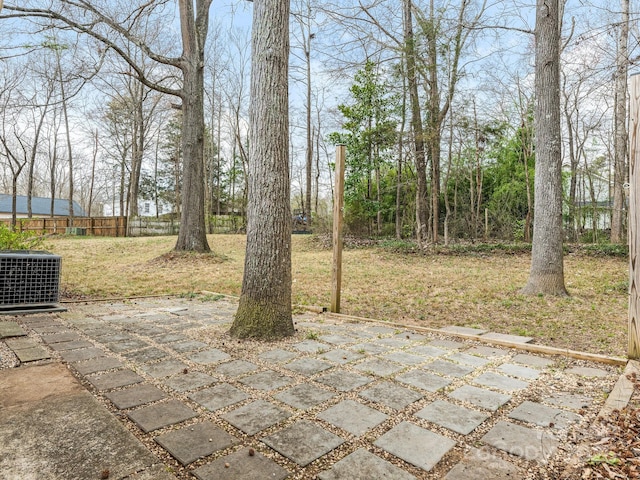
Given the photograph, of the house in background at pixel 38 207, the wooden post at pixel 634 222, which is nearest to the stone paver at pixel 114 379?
the wooden post at pixel 634 222

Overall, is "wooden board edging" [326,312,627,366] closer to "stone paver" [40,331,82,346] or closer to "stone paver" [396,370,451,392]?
"stone paver" [396,370,451,392]

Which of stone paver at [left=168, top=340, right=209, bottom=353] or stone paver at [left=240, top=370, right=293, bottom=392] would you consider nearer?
stone paver at [left=240, top=370, right=293, bottom=392]

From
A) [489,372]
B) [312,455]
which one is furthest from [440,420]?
[489,372]

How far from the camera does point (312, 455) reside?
1.46m

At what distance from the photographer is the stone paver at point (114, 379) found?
2.09 metres

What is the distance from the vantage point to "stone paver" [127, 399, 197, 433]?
1.67 m

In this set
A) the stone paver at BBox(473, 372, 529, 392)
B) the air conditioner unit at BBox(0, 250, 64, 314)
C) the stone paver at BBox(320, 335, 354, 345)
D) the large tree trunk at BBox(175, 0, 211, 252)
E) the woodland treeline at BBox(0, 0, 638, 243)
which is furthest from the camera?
the large tree trunk at BBox(175, 0, 211, 252)

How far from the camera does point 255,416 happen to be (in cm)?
177

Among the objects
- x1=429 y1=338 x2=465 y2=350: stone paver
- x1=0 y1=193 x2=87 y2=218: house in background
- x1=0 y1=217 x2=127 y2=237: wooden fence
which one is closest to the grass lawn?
x1=429 y1=338 x2=465 y2=350: stone paver

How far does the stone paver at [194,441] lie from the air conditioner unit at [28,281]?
3006 millimetres

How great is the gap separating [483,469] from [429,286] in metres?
5.05

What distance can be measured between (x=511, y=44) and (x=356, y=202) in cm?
625

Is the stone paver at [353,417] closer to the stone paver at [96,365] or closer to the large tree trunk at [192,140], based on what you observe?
the stone paver at [96,365]

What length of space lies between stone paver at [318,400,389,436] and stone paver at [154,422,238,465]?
0.46m
